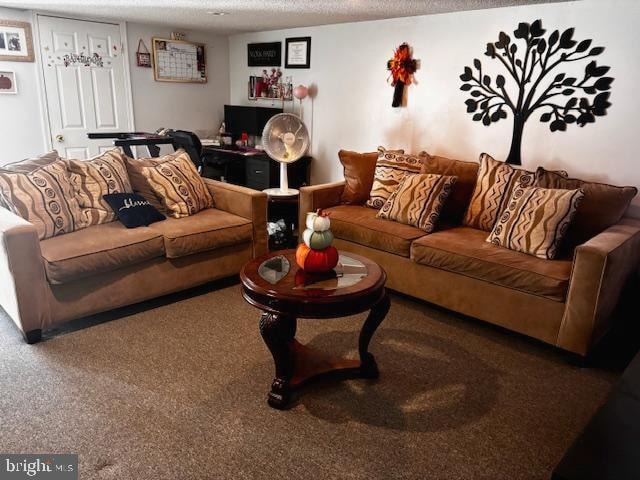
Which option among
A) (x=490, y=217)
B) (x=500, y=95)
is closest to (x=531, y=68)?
(x=500, y=95)

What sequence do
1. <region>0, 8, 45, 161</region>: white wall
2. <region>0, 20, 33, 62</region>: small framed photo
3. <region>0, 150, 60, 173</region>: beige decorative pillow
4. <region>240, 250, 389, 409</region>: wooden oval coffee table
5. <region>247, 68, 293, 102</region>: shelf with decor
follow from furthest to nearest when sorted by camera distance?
<region>247, 68, 293, 102</region>: shelf with decor → <region>0, 8, 45, 161</region>: white wall → <region>0, 20, 33, 62</region>: small framed photo → <region>0, 150, 60, 173</region>: beige decorative pillow → <region>240, 250, 389, 409</region>: wooden oval coffee table

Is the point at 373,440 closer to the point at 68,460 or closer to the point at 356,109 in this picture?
the point at 68,460

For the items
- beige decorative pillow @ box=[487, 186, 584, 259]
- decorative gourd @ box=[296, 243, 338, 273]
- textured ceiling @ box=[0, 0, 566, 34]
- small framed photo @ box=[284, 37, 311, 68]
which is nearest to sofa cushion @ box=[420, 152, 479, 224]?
beige decorative pillow @ box=[487, 186, 584, 259]

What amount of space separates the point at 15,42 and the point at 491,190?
423 centimetres

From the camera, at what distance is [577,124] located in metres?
3.17

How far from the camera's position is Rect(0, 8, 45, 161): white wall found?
429cm

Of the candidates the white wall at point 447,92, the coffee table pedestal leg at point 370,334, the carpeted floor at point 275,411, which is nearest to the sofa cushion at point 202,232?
the carpeted floor at point 275,411

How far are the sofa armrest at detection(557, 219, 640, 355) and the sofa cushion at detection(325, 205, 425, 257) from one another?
0.98 m

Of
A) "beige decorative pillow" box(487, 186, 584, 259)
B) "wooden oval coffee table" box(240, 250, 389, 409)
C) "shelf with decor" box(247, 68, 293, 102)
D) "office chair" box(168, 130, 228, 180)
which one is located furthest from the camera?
"shelf with decor" box(247, 68, 293, 102)

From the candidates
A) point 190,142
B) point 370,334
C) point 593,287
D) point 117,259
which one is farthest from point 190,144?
point 593,287

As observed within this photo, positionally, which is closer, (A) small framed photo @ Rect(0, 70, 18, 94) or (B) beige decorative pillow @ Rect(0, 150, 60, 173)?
(B) beige decorative pillow @ Rect(0, 150, 60, 173)

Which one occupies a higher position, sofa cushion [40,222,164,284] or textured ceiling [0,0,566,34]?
textured ceiling [0,0,566,34]

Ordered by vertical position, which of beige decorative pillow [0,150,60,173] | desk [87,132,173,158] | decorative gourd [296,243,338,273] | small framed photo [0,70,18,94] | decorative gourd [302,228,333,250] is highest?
small framed photo [0,70,18,94]

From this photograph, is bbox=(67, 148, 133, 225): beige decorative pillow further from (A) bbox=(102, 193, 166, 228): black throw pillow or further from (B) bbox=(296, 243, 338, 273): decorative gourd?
(B) bbox=(296, 243, 338, 273): decorative gourd
